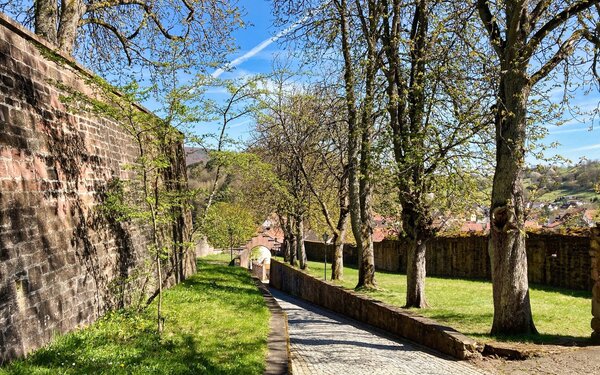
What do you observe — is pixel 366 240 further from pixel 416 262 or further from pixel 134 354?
pixel 134 354

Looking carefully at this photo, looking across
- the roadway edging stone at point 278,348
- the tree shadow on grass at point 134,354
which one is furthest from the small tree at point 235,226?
the tree shadow on grass at point 134,354

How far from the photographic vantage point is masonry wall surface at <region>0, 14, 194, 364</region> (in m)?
5.17

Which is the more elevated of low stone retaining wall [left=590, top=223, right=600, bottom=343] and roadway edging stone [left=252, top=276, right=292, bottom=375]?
low stone retaining wall [left=590, top=223, right=600, bottom=343]

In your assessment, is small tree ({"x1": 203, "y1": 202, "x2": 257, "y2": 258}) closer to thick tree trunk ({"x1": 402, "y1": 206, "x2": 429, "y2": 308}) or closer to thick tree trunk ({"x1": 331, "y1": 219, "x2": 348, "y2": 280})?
thick tree trunk ({"x1": 331, "y1": 219, "x2": 348, "y2": 280})

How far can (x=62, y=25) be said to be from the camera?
36.0 ft

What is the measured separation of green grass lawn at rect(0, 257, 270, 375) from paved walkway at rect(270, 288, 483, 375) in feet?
3.21

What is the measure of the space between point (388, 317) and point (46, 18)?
10.6 metres

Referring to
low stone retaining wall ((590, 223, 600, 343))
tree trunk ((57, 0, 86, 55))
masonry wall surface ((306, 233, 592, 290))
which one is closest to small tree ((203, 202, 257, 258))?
masonry wall surface ((306, 233, 592, 290))

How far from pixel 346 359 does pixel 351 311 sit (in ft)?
17.9

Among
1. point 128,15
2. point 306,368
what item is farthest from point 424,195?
point 128,15

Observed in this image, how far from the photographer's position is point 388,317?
1088 centimetres

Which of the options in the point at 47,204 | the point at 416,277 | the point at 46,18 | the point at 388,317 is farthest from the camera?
the point at 416,277

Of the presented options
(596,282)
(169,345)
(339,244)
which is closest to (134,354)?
(169,345)

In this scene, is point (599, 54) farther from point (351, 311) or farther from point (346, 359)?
point (351, 311)
